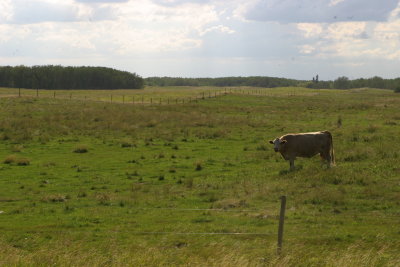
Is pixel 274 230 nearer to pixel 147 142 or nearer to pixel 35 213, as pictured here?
pixel 35 213

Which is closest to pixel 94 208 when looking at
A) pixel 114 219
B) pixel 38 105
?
pixel 114 219

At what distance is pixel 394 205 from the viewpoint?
51.5ft

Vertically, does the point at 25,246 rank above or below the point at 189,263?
below

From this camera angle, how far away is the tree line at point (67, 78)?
14838 cm

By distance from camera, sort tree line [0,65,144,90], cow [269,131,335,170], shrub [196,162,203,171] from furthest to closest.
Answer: tree line [0,65,144,90]
shrub [196,162,203,171]
cow [269,131,335,170]

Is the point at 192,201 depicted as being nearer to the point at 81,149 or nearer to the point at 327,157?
the point at 327,157

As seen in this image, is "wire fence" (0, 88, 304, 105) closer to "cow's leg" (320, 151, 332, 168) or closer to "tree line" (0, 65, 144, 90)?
"tree line" (0, 65, 144, 90)

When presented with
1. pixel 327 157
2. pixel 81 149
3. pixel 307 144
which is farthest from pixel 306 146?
pixel 81 149

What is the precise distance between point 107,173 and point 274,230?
470 inches

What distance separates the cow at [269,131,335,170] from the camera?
75.9 feet

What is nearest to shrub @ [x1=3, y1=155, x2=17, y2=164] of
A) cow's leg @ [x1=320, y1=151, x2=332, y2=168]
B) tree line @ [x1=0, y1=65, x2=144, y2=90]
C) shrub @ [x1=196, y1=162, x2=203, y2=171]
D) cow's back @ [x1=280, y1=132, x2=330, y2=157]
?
shrub @ [x1=196, y1=162, x2=203, y2=171]

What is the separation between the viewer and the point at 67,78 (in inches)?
6147

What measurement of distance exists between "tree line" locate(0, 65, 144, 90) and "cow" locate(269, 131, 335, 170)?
5321 inches

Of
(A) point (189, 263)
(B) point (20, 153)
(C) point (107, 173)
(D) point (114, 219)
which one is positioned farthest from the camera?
(B) point (20, 153)
